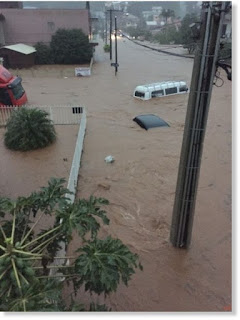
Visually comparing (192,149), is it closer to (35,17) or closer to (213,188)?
(213,188)

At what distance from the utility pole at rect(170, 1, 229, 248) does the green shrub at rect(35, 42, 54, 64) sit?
30289 millimetres

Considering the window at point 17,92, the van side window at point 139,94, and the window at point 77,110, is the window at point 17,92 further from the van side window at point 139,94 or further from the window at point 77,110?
the van side window at point 139,94

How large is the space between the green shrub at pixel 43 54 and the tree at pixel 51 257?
31074 mm

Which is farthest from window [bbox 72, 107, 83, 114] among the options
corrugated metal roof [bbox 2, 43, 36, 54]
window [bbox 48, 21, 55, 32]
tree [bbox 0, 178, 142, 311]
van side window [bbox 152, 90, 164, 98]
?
window [bbox 48, 21, 55, 32]

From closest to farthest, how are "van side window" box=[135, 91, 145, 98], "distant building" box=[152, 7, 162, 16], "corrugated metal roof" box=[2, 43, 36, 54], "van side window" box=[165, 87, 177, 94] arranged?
"van side window" box=[135, 91, 145, 98] → "van side window" box=[165, 87, 177, 94] → "corrugated metal roof" box=[2, 43, 36, 54] → "distant building" box=[152, 7, 162, 16]

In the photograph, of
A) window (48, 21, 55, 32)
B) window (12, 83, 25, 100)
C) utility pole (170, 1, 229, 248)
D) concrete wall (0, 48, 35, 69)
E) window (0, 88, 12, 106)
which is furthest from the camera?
window (48, 21, 55, 32)

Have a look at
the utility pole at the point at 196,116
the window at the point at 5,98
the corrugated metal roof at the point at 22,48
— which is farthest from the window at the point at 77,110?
the corrugated metal roof at the point at 22,48

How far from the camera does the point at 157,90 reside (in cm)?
2097

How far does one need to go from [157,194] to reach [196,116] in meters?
4.55

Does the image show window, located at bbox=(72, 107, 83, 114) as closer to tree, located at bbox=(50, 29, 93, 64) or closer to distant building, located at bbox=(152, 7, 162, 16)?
tree, located at bbox=(50, 29, 93, 64)

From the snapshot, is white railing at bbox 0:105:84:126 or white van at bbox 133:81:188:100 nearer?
white railing at bbox 0:105:84:126

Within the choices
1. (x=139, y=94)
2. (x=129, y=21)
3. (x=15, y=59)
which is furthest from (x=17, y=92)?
(x=129, y=21)

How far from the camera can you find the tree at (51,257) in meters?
4.02

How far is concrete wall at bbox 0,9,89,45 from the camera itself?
3459 centimetres
